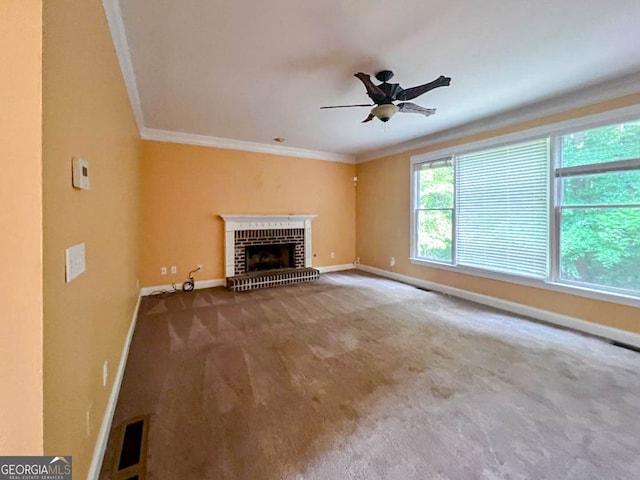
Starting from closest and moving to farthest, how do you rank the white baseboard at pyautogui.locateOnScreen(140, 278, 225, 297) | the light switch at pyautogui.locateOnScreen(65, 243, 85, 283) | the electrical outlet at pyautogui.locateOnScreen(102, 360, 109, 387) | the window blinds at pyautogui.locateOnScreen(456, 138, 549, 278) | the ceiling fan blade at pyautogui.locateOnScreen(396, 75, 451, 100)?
the light switch at pyautogui.locateOnScreen(65, 243, 85, 283)
the electrical outlet at pyautogui.locateOnScreen(102, 360, 109, 387)
the ceiling fan blade at pyautogui.locateOnScreen(396, 75, 451, 100)
the window blinds at pyautogui.locateOnScreen(456, 138, 549, 278)
the white baseboard at pyautogui.locateOnScreen(140, 278, 225, 297)

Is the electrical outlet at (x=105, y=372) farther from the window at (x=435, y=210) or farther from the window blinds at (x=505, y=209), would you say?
the window at (x=435, y=210)

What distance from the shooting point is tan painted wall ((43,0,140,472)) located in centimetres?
90

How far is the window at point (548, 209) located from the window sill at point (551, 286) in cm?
2

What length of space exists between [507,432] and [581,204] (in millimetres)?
2835

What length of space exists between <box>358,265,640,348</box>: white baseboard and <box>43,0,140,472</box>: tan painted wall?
4.43m

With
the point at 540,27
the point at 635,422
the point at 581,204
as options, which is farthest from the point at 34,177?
the point at 581,204

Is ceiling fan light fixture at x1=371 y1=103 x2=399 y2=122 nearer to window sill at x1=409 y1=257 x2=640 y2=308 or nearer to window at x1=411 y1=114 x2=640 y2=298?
window at x1=411 y1=114 x2=640 y2=298

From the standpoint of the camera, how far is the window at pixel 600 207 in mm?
2834

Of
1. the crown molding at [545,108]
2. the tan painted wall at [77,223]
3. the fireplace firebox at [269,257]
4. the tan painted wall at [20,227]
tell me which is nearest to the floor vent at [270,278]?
the fireplace firebox at [269,257]

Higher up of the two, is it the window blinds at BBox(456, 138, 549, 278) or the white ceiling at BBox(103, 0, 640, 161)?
the white ceiling at BBox(103, 0, 640, 161)

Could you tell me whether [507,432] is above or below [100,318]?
below

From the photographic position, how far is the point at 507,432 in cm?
168

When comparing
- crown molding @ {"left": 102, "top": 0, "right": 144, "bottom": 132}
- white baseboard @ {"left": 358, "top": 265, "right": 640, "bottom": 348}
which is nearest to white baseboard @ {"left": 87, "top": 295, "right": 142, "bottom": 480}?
crown molding @ {"left": 102, "top": 0, "right": 144, "bottom": 132}

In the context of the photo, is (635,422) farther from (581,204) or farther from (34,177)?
(34,177)
